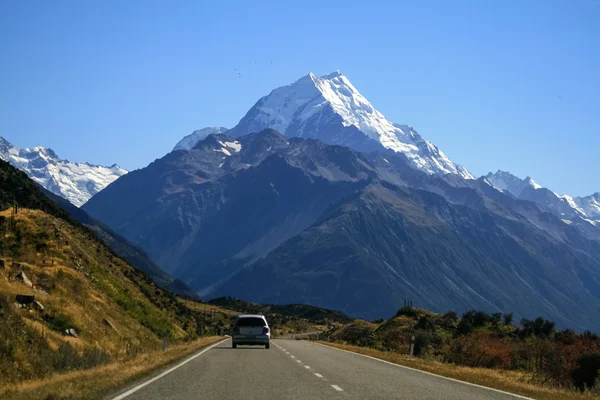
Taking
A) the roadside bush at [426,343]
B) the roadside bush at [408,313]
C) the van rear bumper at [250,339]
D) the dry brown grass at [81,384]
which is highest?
the roadside bush at [408,313]

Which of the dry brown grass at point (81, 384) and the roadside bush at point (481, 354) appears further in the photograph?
the roadside bush at point (481, 354)

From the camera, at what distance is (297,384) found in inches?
859

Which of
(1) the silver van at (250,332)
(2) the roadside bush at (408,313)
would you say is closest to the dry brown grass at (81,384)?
(1) the silver van at (250,332)

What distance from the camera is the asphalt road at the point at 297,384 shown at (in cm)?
1902

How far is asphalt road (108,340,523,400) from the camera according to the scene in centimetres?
1902

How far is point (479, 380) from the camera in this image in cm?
2608

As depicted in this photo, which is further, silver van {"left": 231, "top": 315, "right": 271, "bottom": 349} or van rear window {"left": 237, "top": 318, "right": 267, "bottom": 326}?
van rear window {"left": 237, "top": 318, "right": 267, "bottom": 326}

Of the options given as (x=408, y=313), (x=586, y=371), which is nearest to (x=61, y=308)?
(x=586, y=371)

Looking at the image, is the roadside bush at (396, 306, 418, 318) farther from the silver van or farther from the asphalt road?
the asphalt road

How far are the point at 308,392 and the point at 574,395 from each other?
24.9 ft

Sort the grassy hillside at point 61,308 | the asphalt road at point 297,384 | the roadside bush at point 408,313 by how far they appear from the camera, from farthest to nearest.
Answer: the roadside bush at point 408,313
the grassy hillside at point 61,308
the asphalt road at point 297,384

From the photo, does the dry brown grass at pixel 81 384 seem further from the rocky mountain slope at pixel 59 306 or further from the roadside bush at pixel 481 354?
the roadside bush at pixel 481 354

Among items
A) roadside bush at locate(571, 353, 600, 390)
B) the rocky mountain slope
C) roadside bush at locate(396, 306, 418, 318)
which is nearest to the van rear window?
the rocky mountain slope

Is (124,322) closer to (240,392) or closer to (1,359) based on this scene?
(1,359)
